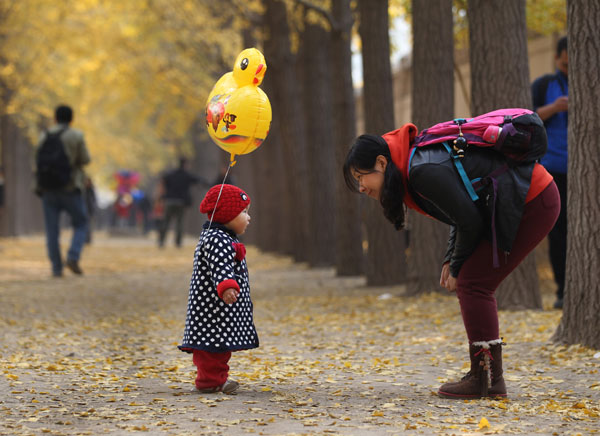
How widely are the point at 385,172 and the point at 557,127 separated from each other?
406 cm

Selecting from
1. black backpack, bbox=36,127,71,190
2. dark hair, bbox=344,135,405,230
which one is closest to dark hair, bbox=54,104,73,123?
black backpack, bbox=36,127,71,190

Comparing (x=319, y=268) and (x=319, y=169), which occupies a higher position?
(x=319, y=169)

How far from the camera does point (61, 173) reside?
44.0 ft

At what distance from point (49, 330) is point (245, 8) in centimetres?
1217

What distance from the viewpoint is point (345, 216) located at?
535 inches

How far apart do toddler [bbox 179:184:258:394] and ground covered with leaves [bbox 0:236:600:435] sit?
184 millimetres

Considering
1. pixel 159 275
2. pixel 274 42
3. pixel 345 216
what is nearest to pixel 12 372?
pixel 345 216

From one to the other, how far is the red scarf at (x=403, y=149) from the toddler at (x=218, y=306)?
93 cm

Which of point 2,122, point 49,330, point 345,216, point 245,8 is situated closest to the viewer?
point 49,330

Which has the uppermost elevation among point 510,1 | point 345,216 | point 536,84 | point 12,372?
point 510,1

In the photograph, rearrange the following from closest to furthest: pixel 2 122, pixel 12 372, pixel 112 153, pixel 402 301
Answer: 1. pixel 12 372
2. pixel 402 301
3. pixel 2 122
4. pixel 112 153

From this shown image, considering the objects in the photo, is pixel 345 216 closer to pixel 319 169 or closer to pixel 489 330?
pixel 319 169

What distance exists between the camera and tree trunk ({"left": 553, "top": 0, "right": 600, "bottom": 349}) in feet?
21.9

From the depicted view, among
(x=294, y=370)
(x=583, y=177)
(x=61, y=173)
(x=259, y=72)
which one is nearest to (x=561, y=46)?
(x=583, y=177)
